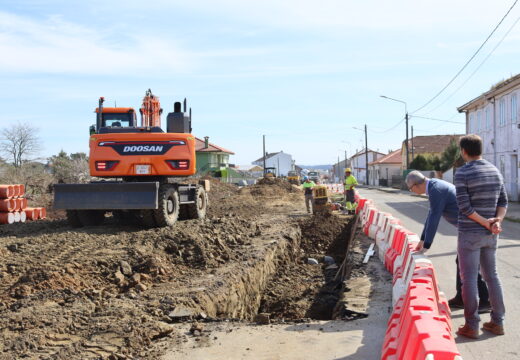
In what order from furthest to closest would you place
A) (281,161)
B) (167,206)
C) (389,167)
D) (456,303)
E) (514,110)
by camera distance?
(281,161) → (389,167) → (514,110) → (167,206) → (456,303)

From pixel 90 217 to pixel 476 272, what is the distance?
1002 centimetres

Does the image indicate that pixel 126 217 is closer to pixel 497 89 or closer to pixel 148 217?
pixel 148 217

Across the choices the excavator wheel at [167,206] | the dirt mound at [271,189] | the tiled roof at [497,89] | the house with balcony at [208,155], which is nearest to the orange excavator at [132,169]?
the excavator wheel at [167,206]

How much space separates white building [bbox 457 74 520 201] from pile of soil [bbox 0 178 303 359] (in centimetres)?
1809

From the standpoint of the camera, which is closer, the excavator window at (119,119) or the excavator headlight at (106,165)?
the excavator headlight at (106,165)

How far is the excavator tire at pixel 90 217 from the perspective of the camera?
1275cm

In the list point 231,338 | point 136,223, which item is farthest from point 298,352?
point 136,223

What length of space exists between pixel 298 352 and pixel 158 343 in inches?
57.5

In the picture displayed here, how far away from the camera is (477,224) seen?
5102 mm

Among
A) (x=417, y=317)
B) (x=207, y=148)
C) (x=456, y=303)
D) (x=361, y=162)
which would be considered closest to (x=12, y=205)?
(x=456, y=303)

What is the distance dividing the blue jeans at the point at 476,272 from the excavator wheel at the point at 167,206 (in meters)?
7.67

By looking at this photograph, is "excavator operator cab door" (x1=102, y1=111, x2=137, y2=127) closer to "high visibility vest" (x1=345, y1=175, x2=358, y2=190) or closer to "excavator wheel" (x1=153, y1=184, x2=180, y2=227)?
"excavator wheel" (x1=153, y1=184, x2=180, y2=227)

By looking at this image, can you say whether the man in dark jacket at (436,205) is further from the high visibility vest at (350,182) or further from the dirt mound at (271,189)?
the dirt mound at (271,189)

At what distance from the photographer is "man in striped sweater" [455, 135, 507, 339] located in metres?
5.07
